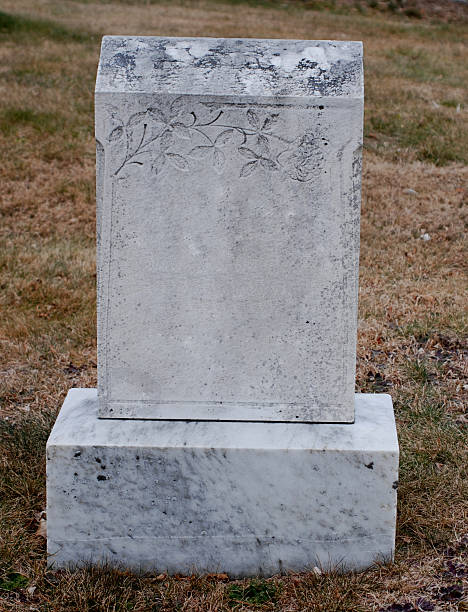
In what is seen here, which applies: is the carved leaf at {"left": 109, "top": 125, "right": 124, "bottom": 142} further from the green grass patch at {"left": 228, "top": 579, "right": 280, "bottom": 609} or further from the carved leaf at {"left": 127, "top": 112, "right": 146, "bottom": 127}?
the green grass patch at {"left": 228, "top": 579, "right": 280, "bottom": 609}

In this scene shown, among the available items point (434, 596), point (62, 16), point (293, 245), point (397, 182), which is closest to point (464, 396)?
point (434, 596)

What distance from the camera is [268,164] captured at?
2.44 meters

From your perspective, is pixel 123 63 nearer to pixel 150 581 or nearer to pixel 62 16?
pixel 150 581

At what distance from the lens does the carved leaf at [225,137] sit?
2422 mm

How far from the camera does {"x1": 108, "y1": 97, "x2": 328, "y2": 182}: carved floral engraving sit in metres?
2.41

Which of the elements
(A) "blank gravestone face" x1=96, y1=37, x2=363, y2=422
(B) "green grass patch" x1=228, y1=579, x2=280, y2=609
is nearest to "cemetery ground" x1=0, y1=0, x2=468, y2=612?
(B) "green grass patch" x1=228, y1=579, x2=280, y2=609

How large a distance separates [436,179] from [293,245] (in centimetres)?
537

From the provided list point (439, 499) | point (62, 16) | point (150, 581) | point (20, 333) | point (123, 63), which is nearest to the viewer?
point (123, 63)

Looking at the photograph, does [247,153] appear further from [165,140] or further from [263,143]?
[165,140]

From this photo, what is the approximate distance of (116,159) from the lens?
95.7 inches

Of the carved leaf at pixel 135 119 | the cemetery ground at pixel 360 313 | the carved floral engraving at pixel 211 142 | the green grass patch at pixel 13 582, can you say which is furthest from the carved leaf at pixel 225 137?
the green grass patch at pixel 13 582

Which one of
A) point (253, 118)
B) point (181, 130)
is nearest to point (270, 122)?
point (253, 118)

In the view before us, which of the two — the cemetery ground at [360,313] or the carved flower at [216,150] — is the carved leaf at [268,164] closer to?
the carved flower at [216,150]

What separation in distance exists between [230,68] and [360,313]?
258cm
